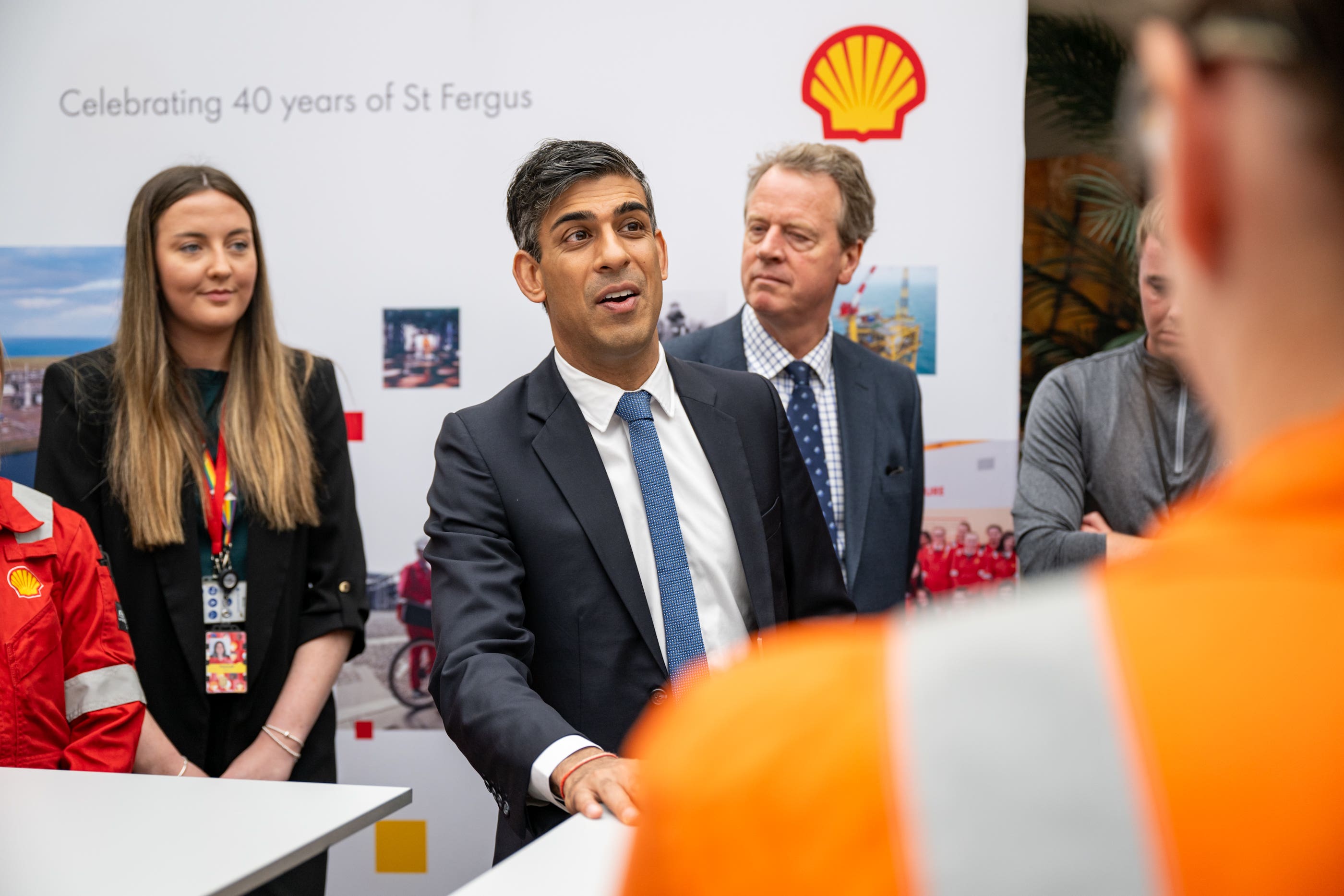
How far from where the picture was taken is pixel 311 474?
2939mm

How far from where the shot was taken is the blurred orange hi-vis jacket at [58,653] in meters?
2.18

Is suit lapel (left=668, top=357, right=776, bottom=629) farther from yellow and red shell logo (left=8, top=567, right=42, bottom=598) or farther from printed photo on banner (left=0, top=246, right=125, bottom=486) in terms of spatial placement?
printed photo on banner (left=0, top=246, right=125, bottom=486)

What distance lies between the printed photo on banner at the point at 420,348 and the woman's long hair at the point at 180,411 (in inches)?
21.5

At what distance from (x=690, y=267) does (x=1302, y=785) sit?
3.16 metres

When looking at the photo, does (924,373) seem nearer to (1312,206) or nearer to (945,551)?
(945,551)

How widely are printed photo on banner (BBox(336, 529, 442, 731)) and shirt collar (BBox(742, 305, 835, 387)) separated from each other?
1.18 metres

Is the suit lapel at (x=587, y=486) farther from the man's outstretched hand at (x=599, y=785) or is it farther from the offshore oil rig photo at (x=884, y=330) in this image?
the offshore oil rig photo at (x=884, y=330)

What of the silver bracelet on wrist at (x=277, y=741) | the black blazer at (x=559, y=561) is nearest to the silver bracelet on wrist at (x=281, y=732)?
the silver bracelet on wrist at (x=277, y=741)

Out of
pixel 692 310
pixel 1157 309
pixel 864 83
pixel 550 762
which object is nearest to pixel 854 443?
pixel 692 310

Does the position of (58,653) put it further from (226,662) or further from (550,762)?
(550,762)

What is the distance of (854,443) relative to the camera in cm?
313

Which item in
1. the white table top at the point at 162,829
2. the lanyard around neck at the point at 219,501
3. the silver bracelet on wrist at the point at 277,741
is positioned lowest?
the silver bracelet on wrist at the point at 277,741

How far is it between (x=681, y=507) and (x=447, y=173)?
68.4 inches

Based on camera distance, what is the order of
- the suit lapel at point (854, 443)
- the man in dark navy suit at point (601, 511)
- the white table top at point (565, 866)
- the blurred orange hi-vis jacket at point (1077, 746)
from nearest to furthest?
the blurred orange hi-vis jacket at point (1077, 746), the white table top at point (565, 866), the man in dark navy suit at point (601, 511), the suit lapel at point (854, 443)
